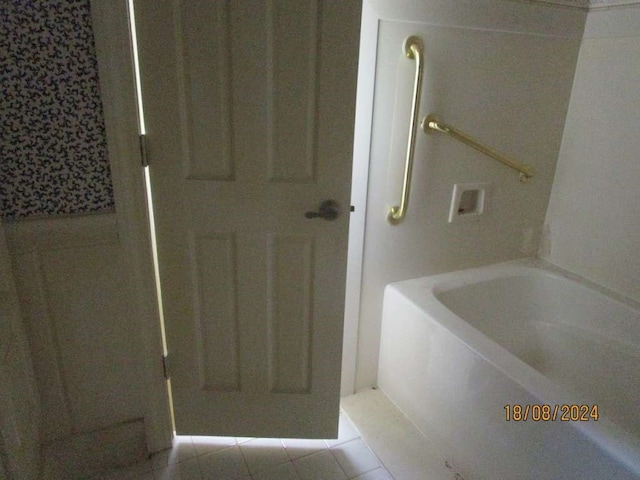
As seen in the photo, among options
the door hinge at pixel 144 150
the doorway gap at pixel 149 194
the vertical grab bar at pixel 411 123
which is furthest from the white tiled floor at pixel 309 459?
the door hinge at pixel 144 150

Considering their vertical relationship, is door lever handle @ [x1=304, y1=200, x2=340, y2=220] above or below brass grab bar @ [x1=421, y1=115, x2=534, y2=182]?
below

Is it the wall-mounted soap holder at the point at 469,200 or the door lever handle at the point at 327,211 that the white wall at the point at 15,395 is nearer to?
the door lever handle at the point at 327,211

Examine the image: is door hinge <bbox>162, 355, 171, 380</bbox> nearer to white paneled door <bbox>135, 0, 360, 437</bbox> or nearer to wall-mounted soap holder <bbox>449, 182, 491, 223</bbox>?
white paneled door <bbox>135, 0, 360, 437</bbox>

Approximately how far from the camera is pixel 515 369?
53.4 inches

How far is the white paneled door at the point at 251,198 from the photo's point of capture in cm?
124

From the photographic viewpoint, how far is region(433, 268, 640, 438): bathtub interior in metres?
1.72

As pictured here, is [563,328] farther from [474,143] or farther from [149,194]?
[149,194]

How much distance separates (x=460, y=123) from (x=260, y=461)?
1492mm

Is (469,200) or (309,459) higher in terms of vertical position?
(469,200)

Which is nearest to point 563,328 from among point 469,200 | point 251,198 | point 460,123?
point 469,200

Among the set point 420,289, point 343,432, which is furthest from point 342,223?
point 343,432

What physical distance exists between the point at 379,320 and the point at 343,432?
475 millimetres

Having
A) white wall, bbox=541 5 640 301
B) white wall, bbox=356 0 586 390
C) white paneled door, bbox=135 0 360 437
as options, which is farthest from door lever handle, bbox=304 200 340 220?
white wall, bbox=541 5 640 301

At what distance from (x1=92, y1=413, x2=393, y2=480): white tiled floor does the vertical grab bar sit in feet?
2.98
